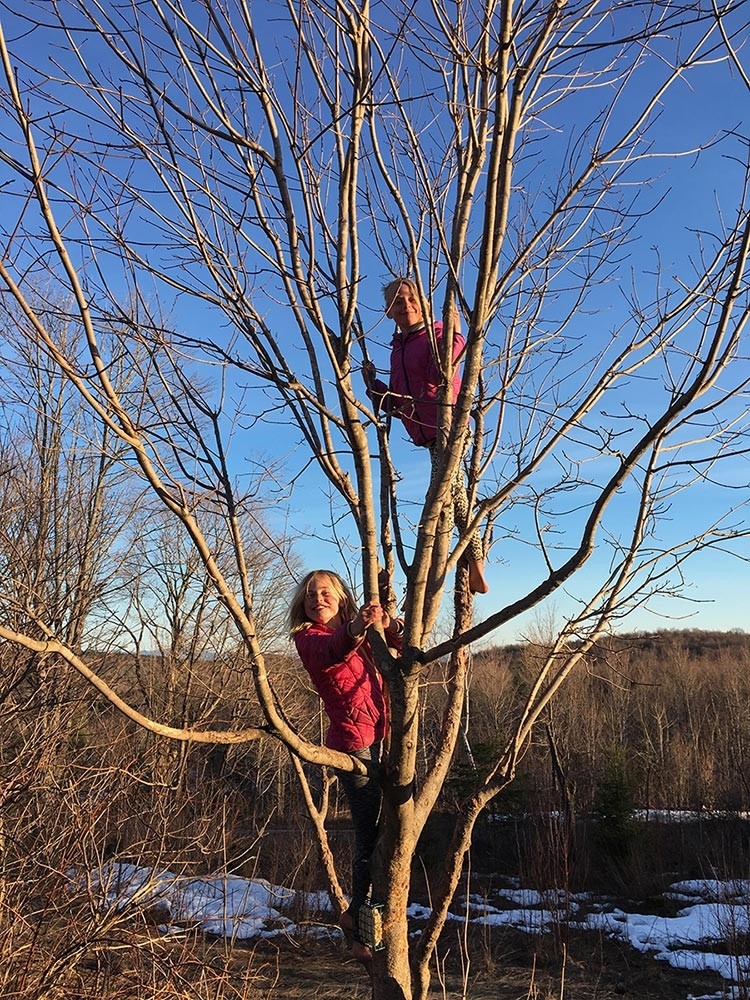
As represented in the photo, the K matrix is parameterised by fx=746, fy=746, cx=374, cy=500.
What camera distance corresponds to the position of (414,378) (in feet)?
7.45

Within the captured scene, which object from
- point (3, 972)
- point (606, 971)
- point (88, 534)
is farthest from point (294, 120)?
point (88, 534)

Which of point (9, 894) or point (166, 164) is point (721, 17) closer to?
point (166, 164)

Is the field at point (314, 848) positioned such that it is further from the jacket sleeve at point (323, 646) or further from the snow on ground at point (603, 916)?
the jacket sleeve at point (323, 646)

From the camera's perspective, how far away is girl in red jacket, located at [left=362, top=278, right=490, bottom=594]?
2.05 m

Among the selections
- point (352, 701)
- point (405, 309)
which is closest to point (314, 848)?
point (352, 701)

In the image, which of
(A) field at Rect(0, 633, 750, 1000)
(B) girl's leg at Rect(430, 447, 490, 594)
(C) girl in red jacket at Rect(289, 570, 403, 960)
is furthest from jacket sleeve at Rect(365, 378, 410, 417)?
(A) field at Rect(0, 633, 750, 1000)

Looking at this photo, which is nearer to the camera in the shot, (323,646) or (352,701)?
(323,646)

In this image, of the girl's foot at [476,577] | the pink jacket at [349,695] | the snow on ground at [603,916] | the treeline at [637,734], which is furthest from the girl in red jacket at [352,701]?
the treeline at [637,734]

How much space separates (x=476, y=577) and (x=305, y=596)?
0.71 meters

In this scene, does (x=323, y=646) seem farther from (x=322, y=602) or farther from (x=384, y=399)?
(x=384, y=399)

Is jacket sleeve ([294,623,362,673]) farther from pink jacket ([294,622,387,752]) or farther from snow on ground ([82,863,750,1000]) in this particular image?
snow on ground ([82,863,750,1000])

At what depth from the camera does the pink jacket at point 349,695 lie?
7.45 ft

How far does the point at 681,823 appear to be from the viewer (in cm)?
1070

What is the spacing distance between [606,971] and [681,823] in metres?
4.44
